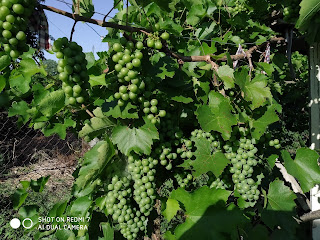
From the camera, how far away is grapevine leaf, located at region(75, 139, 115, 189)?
114cm

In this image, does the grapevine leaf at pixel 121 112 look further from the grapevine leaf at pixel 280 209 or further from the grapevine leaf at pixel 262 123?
the grapevine leaf at pixel 280 209

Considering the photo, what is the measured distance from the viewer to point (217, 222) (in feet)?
3.59

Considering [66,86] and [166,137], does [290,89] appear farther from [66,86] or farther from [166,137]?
[66,86]

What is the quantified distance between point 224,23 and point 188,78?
0.87 metres

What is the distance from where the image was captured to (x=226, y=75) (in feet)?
4.10

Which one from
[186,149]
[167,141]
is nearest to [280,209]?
[186,149]

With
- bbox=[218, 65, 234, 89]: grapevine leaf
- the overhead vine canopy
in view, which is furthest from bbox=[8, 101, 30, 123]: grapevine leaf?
bbox=[218, 65, 234, 89]: grapevine leaf

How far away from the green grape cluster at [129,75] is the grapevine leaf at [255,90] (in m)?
0.44

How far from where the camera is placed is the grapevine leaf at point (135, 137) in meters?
1.10

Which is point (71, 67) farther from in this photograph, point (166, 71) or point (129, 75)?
point (166, 71)

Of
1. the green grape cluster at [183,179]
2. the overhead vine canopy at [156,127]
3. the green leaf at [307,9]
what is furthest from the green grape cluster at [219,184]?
the green leaf at [307,9]

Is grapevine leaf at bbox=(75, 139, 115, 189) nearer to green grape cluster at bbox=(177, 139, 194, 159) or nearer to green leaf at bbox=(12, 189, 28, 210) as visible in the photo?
green grape cluster at bbox=(177, 139, 194, 159)

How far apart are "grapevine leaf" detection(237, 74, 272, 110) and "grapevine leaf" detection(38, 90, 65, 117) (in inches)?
29.8

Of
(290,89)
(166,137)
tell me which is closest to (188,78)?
(166,137)
